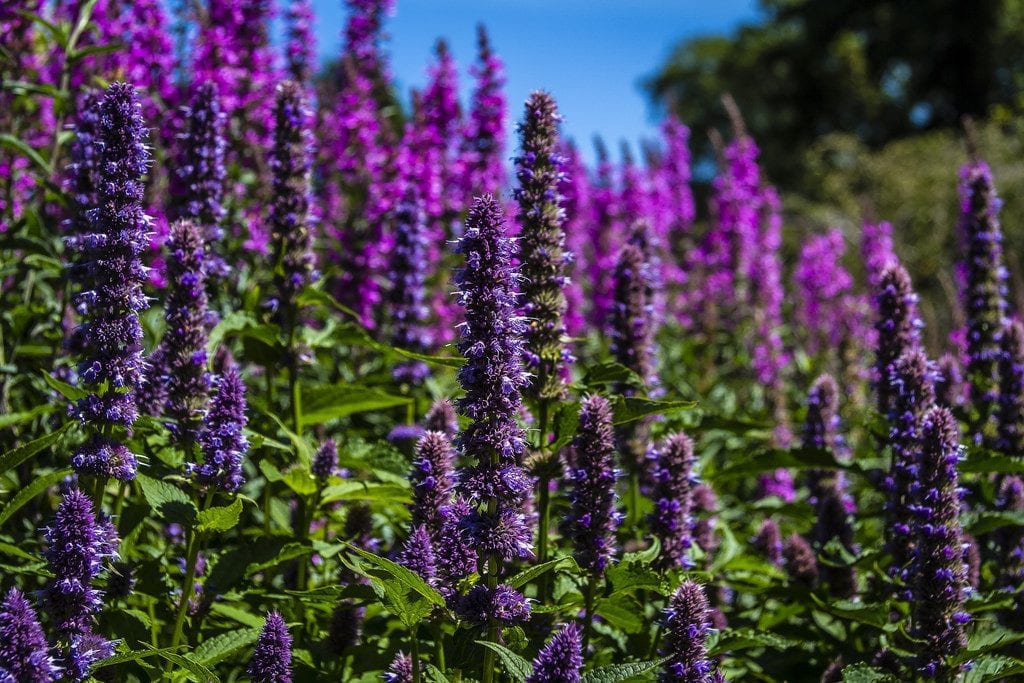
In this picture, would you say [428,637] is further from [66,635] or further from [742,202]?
[742,202]

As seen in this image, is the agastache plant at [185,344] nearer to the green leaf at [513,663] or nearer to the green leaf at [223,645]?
the green leaf at [223,645]

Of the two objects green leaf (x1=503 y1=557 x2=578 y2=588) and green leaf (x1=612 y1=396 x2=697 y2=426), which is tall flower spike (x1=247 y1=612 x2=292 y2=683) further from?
green leaf (x1=612 y1=396 x2=697 y2=426)

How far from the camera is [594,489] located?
3709 mm

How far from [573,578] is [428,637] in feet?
2.55

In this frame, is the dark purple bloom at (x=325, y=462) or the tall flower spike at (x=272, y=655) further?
the dark purple bloom at (x=325, y=462)

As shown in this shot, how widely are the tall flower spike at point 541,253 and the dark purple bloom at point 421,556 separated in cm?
80

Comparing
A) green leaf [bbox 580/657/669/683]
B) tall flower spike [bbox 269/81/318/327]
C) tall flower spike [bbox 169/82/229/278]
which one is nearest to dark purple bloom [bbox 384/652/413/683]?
green leaf [bbox 580/657/669/683]

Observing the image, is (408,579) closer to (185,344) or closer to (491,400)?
(491,400)

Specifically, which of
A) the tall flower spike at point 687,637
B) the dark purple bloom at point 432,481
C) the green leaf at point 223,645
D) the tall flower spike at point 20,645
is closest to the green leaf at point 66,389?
the tall flower spike at point 20,645

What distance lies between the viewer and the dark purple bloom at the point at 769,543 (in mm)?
5750

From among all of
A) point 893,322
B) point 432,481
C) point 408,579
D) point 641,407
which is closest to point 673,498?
point 641,407

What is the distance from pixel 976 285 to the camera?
5797 mm

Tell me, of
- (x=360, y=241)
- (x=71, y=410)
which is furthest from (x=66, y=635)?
(x=360, y=241)

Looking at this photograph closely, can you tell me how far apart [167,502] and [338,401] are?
58.1 inches
